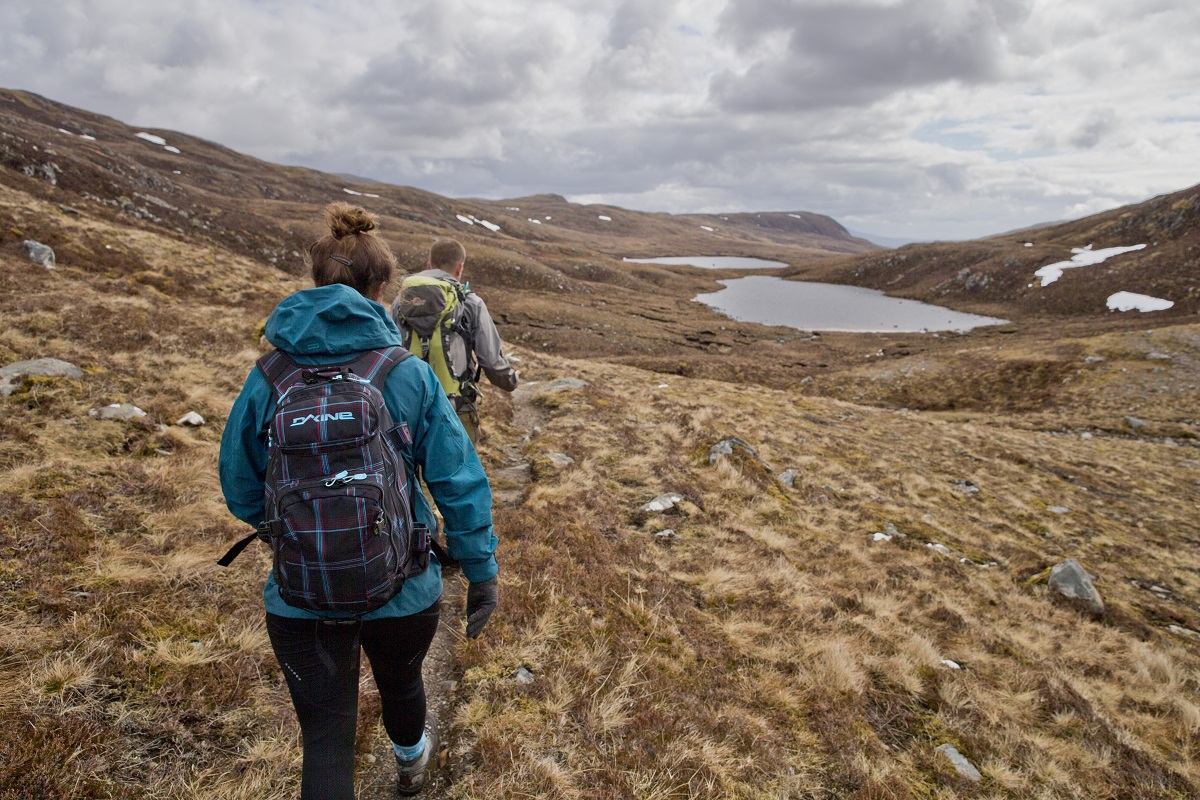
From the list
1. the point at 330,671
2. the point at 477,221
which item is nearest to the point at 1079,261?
the point at 330,671

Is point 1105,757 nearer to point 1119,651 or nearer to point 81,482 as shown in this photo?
point 1119,651

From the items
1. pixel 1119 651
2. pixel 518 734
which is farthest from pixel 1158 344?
pixel 518 734

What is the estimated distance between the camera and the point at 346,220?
9.00ft

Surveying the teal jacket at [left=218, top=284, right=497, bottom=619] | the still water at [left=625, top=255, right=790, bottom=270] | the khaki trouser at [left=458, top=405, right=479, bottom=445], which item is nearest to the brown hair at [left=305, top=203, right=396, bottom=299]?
the teal jacket at [left=218, top=284, right=497, bottom=619]

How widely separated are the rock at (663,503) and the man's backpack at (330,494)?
6917mm

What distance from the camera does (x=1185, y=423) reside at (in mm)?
21484

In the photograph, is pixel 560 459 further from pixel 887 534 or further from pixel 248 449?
pixel 248 449

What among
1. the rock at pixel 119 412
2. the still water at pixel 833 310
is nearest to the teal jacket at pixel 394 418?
the rock at pixel 119 412

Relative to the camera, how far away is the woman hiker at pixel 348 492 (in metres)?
2.33

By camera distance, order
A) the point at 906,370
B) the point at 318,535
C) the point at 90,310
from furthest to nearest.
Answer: the point at 906,370
the point at 90,310
the point at 318,535

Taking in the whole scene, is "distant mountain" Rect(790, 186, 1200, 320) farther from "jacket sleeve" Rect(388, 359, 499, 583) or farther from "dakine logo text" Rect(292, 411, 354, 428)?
"dakine logo text" Rect(292, 411, 354, 428)

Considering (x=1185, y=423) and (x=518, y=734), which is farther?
(x=1185, y=423)

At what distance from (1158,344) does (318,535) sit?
39.7 meters

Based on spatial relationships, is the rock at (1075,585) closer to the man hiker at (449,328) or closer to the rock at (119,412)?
the man hiker at (449,328)
